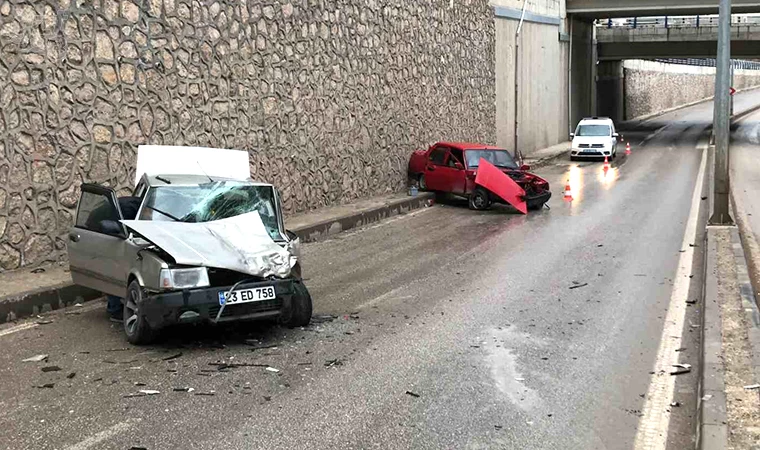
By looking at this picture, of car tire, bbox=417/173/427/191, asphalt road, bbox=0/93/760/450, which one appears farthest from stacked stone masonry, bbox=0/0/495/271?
asphalt road, bbox=0/93/760/450

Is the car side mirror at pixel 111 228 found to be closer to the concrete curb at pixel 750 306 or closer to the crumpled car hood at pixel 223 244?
the crumpled car hood at pixel 223 244

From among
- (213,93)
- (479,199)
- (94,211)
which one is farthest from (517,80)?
(94,211)

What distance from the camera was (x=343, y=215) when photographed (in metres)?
16.4

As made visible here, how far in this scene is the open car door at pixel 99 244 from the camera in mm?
7516

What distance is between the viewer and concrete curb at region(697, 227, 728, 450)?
459 centimetres

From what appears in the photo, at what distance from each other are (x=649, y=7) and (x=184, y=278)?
3986 centimetres

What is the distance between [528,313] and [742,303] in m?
2.33

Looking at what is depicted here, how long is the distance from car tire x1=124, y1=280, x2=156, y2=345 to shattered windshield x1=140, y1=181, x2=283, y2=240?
0.96m

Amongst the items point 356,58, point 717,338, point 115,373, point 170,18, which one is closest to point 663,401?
point 717,338

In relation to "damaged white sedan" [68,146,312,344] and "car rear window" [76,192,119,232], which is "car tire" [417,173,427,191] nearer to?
"damaged white sedan" [68,146,312,344]

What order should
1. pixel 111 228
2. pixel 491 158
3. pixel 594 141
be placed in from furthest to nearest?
1. pixel 594 141
2. pixel 491 158
3. pixel 111 228

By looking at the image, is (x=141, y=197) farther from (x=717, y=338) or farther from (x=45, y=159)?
(x=717, y=338)

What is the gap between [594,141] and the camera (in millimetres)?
35312

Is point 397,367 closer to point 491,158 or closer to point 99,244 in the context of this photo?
point 99,244
